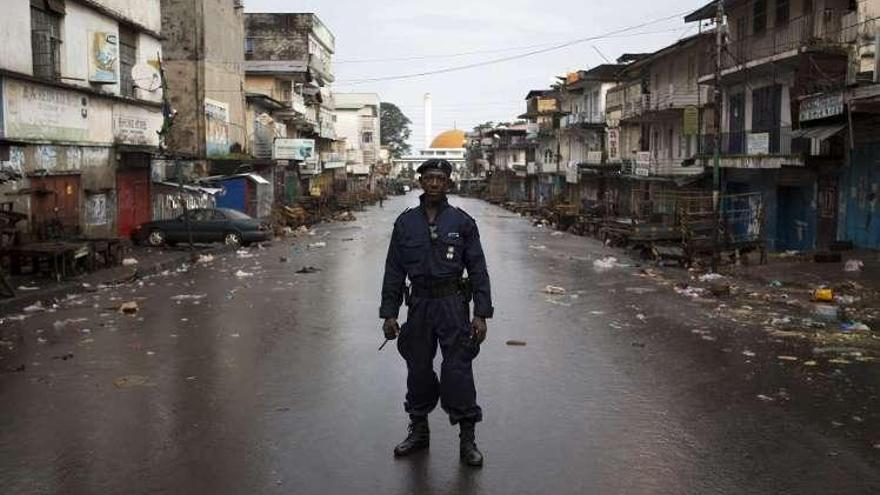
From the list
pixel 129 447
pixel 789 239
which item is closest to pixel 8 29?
pixel 129 447

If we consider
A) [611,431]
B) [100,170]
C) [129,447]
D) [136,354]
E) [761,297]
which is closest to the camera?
[129,447]

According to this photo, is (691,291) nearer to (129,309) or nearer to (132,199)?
(129,309)

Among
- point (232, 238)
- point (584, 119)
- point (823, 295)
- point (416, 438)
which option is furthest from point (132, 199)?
point (584, 119)

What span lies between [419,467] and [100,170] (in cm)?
2056

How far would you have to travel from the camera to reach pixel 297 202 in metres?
53.5

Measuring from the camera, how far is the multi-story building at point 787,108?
77.4 ft

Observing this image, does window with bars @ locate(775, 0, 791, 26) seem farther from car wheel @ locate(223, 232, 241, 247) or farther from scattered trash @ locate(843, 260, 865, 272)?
car wheel @ locate(223, 232, 241, 247)

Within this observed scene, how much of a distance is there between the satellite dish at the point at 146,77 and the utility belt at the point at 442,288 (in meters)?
22.6

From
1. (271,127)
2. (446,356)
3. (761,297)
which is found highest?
(271,127)

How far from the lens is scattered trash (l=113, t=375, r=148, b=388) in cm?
799

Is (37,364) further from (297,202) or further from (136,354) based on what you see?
(297,202)

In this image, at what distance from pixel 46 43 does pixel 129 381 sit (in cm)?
1487

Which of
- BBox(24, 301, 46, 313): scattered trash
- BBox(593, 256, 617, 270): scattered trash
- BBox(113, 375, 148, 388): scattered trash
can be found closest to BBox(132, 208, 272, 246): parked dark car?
BBox(593, 256, 617, 270): scattered trash

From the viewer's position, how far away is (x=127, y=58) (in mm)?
26000
